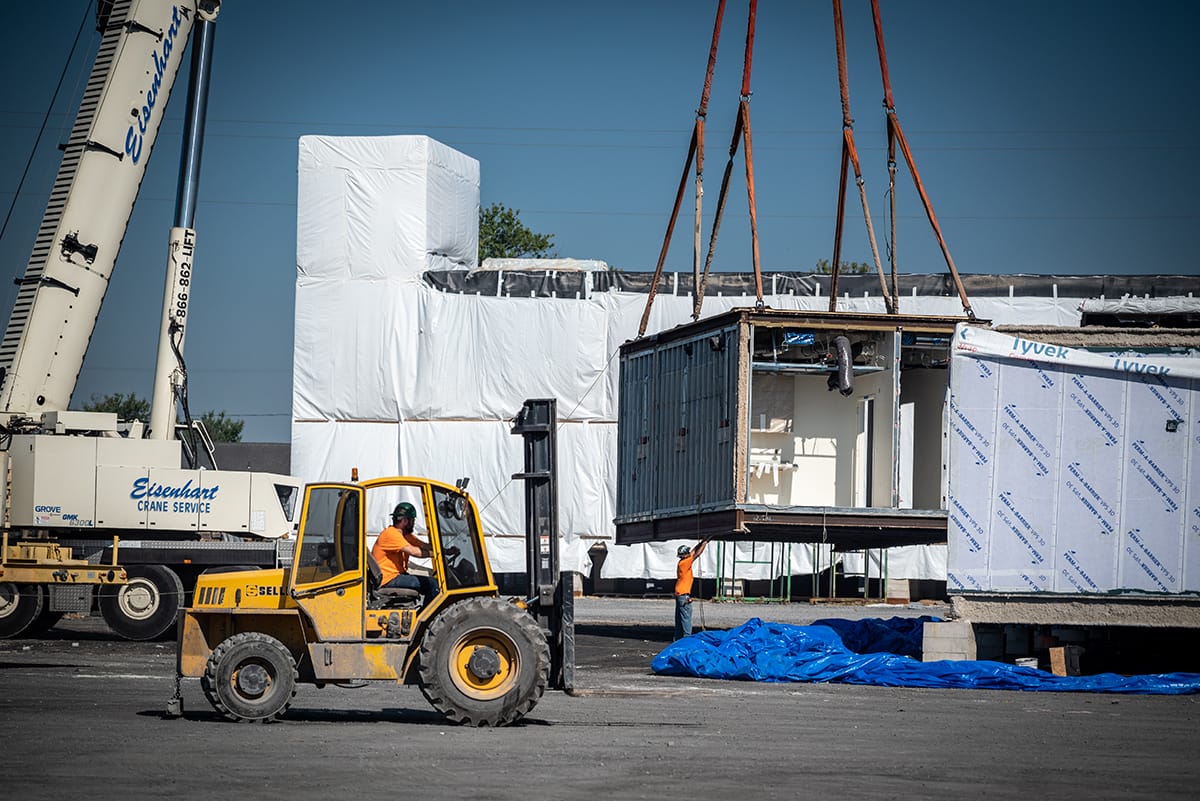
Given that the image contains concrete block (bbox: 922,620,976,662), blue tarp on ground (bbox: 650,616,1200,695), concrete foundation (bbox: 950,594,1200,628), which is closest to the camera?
blue tarp on ground (bbox: 650,616,1200,695)

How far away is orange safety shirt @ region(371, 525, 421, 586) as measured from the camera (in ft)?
40.5

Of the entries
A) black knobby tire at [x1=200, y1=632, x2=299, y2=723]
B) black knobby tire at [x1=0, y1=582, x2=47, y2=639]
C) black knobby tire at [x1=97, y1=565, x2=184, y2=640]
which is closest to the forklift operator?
black knobby tire at [x1=200, y1=632, x2=299, y2=723]

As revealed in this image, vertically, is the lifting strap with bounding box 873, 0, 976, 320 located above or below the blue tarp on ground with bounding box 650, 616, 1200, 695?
above

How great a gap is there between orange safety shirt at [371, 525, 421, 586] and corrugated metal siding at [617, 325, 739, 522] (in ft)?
25.1

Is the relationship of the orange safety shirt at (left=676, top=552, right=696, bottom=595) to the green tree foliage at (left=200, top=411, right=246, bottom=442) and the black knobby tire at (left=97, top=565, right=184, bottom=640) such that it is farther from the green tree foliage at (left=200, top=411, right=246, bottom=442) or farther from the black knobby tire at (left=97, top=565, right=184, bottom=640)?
the green tree foliage at (left=200, top=411, right=246, bottom=442)

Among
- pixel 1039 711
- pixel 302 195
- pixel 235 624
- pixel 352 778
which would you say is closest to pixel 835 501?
pixel 1039 711

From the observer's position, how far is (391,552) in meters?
12.4

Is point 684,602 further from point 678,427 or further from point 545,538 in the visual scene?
point 545,538

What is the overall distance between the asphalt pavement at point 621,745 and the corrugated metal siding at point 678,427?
3759 millimetres


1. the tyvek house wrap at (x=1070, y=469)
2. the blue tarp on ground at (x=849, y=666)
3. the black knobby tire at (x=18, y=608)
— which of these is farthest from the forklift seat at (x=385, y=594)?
the black knobby tire at (x=18, y=608)

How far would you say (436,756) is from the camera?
10.1 metres

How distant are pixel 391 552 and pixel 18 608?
38.0 ft

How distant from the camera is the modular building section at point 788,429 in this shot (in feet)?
63.6

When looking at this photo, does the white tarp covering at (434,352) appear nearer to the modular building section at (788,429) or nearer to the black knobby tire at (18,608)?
the modular building section at (788,429)
